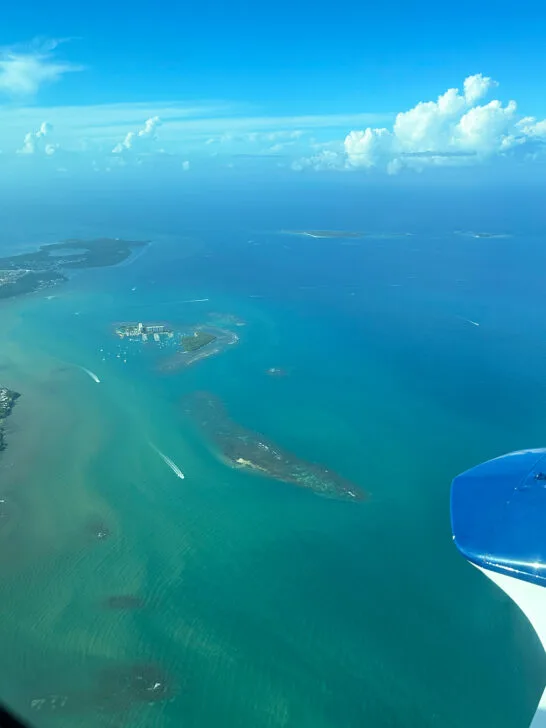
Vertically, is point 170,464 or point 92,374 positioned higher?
point 92,374

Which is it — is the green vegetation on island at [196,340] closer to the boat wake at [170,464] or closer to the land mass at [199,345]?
the land mass at [199,345]

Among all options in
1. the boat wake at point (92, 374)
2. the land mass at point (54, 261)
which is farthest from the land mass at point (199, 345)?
the land mass at point (54, 261)

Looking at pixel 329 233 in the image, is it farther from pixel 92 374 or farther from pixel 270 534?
pixel 270 534

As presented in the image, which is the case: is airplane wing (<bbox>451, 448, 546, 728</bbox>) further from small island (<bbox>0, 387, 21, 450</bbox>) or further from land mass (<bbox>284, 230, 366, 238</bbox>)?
land mass (<bbox>284, 230, 366, 238</bbox>)

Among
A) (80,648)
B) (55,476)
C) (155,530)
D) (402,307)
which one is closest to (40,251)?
(402,307)

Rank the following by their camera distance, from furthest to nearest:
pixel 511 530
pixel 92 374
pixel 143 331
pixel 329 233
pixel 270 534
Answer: pixel 329 233 < pixel 143 331 < pixel 92 374 < pixel 270 534 < pixel 511 530

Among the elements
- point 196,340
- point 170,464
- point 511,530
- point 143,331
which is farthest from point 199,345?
point 511,530

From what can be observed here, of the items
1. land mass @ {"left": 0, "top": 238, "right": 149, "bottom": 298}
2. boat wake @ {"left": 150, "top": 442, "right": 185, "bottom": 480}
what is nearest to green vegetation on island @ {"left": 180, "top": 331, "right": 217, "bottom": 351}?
boat wake @ {"left": 150, "top": 442, "right": 185, "bottom": 480}
